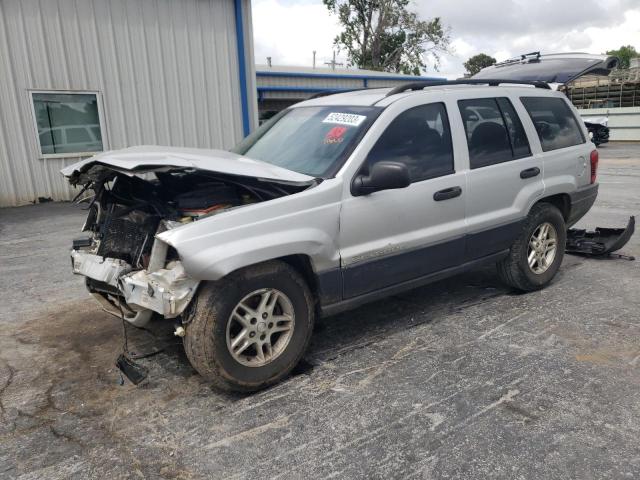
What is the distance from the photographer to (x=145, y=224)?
342 centimetres

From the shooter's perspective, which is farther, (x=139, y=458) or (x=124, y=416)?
(x=124, y=416)

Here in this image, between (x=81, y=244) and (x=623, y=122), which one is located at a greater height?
(x=81, y=244)

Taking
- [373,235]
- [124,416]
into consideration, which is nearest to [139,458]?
[124,416]

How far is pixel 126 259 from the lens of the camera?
347 centimetres

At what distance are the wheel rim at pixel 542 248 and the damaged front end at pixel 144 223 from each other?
8.61 ft

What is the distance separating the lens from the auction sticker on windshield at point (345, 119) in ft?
12.3

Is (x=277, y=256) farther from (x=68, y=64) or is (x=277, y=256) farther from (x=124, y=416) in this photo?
(x=68, y=64)

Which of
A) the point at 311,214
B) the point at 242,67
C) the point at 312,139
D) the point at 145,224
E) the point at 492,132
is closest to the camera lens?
the point at 311,214

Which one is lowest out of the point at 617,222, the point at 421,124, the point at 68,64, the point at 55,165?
the point at 617,222

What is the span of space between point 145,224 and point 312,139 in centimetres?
137

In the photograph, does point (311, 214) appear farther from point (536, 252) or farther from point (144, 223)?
point (536, 252)

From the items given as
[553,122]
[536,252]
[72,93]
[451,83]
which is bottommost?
[536,252]

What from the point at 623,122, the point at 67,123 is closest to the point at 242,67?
the point at 67,123

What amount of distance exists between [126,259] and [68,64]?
28.8 ft
